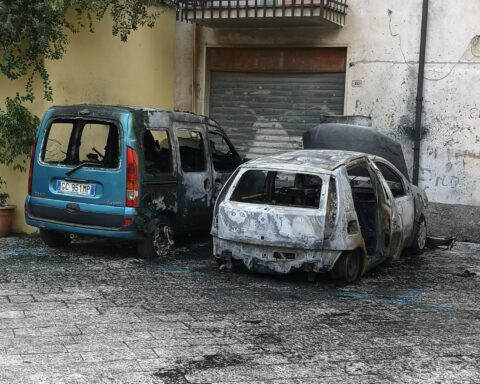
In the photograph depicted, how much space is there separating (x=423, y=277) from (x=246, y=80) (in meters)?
6.10

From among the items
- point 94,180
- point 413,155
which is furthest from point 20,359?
point 413,155

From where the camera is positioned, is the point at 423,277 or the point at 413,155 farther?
the point at 413,155

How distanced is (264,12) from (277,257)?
17.8 ft

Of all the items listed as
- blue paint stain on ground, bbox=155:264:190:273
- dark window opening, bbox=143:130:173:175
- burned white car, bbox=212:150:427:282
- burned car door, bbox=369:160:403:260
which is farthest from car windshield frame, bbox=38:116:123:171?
burned car door, bbox=369:160:403:260

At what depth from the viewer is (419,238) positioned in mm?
9727

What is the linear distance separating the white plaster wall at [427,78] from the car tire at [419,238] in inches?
72.0

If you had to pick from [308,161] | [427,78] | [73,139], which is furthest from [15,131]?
[427,78]

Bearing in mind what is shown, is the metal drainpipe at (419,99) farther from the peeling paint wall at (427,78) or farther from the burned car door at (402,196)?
the burned car door at (402,196)

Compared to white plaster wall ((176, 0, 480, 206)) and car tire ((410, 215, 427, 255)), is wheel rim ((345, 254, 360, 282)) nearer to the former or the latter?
car tire ((410, 215, 427, 255))

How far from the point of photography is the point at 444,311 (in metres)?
6.70

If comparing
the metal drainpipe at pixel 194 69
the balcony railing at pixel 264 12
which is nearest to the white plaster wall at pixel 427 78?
the balcony railing at pixel 264 12

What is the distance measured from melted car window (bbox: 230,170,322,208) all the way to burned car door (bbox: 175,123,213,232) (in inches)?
46.1

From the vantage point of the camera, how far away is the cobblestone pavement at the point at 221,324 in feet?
15.9

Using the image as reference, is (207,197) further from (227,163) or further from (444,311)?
(444,311)
